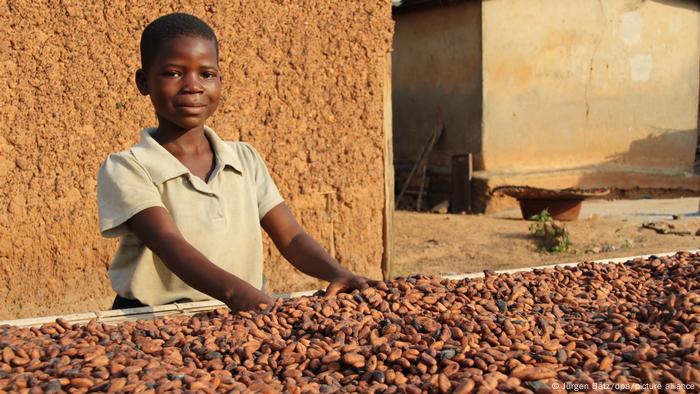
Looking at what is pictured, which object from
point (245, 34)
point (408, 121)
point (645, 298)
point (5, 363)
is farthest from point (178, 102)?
point (408, 121)

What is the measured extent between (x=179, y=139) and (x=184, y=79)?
0.21 m

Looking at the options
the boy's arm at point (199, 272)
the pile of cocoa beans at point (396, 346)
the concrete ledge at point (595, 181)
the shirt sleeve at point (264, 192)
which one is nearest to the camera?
the pile of cocoa beans at point (396, 346)

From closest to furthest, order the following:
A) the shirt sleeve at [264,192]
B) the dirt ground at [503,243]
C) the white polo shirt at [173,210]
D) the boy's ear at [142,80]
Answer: the white polo shirt at [173,210] < the boy's ear at [142,80] < the shirt sleeve at [264,192] < the dirt ground at [503,243]

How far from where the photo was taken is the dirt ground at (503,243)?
6410 millimetres

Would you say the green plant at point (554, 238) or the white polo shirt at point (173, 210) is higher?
the white polo shirt at point (173, 210)

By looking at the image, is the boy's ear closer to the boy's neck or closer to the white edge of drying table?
the boy's neck

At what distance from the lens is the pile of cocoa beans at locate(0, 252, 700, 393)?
150 centimetres

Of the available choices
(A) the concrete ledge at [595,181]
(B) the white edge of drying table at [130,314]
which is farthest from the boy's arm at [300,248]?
(A) the concrete ledge at [595,181]

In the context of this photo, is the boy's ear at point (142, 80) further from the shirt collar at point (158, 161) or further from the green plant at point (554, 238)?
the green plant at point (554, 238)

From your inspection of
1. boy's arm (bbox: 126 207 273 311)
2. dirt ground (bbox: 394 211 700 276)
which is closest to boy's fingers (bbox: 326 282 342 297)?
boy's arm (bbox: 126 207 273 311)

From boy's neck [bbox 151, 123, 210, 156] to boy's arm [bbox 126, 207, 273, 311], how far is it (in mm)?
323

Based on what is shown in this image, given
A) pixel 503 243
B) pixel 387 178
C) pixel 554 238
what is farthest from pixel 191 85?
pixel 503 243

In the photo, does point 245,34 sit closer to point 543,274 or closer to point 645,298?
point 543,274

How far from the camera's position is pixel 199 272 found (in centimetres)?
198
